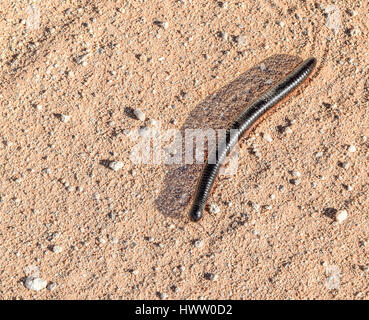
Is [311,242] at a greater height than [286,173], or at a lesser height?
lesser

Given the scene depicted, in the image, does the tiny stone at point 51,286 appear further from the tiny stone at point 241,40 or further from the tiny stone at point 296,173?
the tiny stone at point 241,40

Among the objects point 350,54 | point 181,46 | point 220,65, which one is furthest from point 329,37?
point 181,46

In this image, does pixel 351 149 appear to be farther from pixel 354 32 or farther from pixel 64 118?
pixel 64 118

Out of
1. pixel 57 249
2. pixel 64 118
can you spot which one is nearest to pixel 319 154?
pixel 64 118

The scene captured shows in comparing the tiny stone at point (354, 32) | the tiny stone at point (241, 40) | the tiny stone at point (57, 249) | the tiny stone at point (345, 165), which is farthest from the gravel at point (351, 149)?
the tiny stone at point (57, 249)

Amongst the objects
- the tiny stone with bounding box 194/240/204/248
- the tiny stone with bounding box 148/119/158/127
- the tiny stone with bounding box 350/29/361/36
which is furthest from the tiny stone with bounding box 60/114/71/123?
the tiny stone with bounding box 350/29/361/36
